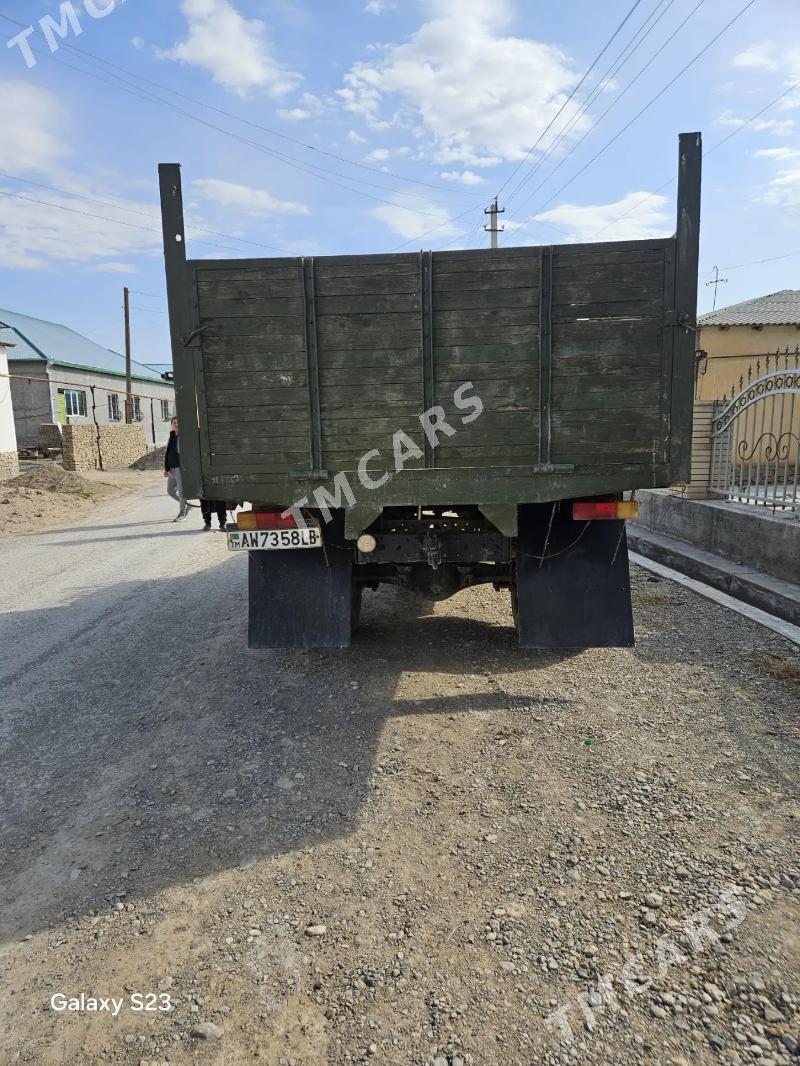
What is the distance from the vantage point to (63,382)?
20.7m

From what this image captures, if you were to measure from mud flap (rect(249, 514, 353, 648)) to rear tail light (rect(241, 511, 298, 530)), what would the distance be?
0.36 meters

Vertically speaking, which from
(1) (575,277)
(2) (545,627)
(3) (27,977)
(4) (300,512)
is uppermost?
(1) (575,277)

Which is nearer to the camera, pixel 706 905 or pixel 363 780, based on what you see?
pixel 706 905

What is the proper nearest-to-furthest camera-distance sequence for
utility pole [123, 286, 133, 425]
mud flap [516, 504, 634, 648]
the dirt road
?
the dirt road
mud flap [516, 504, 634, 648]
utility pole [123, 286, 133, 425]

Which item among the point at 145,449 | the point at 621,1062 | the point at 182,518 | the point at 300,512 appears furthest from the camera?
the point at 145,449

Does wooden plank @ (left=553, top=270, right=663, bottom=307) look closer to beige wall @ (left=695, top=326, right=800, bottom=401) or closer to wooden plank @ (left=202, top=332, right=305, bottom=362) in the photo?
wooden plank @ (left=202, top=332, right=305, bottom=362)

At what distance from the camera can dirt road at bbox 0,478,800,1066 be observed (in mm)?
1884

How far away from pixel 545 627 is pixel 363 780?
5.68 feet

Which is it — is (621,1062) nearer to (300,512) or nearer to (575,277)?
(300,512)

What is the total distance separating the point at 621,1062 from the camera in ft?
5.71

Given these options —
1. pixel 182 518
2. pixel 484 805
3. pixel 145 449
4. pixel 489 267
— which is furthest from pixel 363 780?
pixel 145 449

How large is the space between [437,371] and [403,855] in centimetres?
247

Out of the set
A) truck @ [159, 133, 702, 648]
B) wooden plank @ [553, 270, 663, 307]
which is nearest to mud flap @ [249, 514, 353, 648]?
truck @ [159, 133, 702, 648]

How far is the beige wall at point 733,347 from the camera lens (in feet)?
46.0
